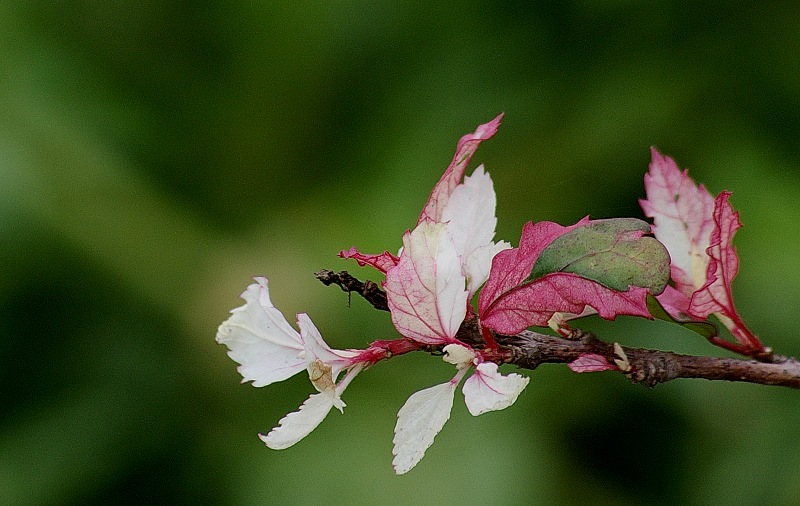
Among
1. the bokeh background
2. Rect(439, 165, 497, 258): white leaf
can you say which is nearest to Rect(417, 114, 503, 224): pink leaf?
Rect(439, 165, 497, 258): white leaf

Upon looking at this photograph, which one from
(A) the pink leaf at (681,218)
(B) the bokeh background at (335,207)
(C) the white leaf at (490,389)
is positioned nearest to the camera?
(C) the white leaf at (490,389)

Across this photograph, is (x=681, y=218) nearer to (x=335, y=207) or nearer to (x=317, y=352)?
(x=317, y=352)

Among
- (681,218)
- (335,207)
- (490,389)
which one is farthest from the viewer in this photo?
(335,207)

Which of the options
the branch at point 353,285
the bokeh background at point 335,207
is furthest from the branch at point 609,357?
the bokeh background at point 335,207

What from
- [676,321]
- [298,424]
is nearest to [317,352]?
[298,424]

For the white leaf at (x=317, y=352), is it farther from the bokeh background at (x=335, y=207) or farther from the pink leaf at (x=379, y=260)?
the bokeh background at (x=335, y=207)

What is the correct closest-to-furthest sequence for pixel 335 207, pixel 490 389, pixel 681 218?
pixel 490 389 < pixel 681 218 < pixel 335 207

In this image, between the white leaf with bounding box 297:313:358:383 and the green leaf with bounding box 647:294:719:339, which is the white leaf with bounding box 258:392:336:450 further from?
the green leaf with bounding box 647:294:719:339
